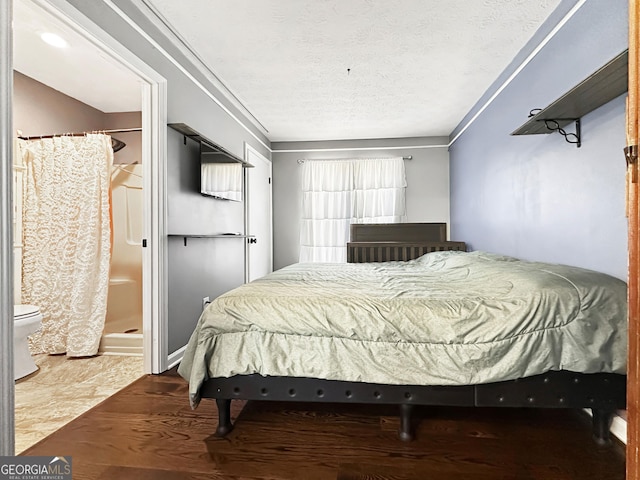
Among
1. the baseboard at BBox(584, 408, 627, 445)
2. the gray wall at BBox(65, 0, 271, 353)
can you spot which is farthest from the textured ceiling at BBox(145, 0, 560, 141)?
the baseboard at BBox(584, 408, 627, 445)

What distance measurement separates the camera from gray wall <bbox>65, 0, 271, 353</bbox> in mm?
2125

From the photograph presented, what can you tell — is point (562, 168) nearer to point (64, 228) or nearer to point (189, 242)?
point (189, 242)

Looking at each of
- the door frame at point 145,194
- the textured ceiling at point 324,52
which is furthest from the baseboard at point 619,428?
the door frame at point 145,194

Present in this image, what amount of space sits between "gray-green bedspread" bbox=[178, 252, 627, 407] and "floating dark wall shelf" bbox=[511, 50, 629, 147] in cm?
80

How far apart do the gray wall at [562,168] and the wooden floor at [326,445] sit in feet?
2.66

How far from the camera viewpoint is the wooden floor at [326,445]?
53.7 inches

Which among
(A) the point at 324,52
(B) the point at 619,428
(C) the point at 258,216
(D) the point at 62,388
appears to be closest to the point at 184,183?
(A) the point at 324,52

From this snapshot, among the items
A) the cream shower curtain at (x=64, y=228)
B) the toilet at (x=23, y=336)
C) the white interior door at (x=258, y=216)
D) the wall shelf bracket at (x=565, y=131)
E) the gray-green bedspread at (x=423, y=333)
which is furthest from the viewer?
the white interior door at (x=258, y=216)

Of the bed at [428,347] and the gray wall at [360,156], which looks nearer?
the bed at [428,347]

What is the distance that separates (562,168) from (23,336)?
3.55m

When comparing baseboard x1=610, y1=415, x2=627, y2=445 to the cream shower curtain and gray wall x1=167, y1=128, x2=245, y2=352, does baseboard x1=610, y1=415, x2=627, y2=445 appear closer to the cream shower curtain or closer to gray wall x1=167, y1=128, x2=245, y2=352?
gray wall x1=167, y1=128, x2=245, y2=352

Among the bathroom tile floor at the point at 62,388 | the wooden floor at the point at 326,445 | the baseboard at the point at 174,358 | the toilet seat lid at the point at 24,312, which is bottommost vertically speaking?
the bathroom tile floor at the point at 62,388

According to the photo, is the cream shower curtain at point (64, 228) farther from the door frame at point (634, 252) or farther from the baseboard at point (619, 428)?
the baseboard at point (619, 428)

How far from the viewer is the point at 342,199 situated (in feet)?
16.8
